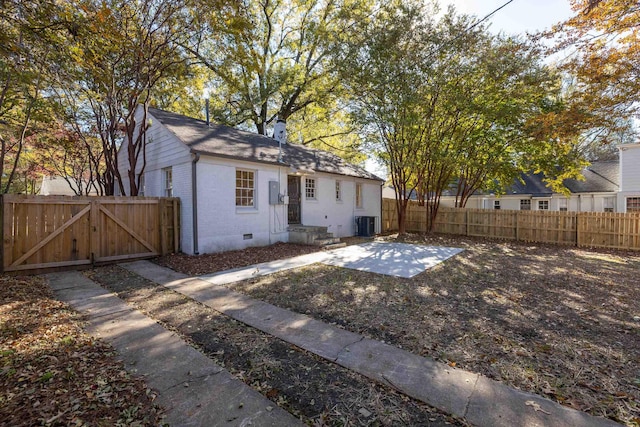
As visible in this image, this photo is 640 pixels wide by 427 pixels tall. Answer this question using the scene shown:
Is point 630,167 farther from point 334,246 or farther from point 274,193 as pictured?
point 274,193

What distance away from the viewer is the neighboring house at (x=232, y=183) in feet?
28.9

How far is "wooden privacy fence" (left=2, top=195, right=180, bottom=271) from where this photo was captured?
6.43 meters

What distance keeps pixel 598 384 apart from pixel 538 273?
5.25 m

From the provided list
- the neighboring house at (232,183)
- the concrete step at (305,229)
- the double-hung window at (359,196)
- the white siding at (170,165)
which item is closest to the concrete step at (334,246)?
the concrete step at (305,229)

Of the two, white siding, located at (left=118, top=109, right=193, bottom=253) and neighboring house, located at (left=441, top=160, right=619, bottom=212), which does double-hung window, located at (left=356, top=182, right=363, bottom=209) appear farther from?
neighboring house, located at (left=441, top=160, right=619, bottom=212)

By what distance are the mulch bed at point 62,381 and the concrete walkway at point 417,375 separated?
1.61 m

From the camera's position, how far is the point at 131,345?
11.0ft

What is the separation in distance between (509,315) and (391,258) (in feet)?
14.9

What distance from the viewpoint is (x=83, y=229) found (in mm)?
7340

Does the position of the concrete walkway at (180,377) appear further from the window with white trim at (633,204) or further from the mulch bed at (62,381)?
the window with white trim at (633,204)

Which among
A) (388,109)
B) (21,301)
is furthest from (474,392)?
(388,109)

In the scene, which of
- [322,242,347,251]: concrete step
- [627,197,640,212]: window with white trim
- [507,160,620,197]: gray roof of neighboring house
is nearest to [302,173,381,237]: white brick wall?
[322,242,347,251]: concrete step

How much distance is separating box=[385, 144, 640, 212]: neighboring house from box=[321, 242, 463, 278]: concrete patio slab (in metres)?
11.5

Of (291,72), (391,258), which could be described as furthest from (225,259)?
(291,72)
